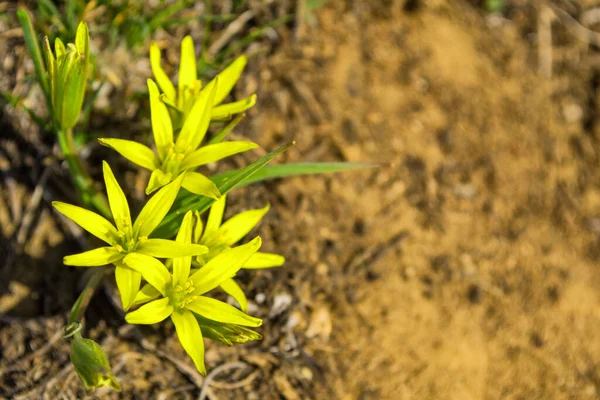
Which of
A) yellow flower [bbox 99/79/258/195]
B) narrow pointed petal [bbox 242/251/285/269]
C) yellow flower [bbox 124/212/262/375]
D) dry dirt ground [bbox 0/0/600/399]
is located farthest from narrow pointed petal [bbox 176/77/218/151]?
dry dirt ground [bbox 0/0/600/399]

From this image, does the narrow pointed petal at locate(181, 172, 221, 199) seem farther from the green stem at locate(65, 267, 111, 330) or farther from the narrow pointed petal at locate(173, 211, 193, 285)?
the green stem at locate(65, 267, 111, 330)

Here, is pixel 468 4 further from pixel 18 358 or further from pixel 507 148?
pixel 18 358

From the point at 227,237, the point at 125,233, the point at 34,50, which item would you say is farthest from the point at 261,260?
the point at 34,50

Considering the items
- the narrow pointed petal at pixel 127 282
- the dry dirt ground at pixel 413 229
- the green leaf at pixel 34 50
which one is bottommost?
the dry dirt ground at pixel 413 229

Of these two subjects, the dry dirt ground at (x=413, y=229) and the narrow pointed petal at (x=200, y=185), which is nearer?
the narrow pointed petal at (x=200, y=185)

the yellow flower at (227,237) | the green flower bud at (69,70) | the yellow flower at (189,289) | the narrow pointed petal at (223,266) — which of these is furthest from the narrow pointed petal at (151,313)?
the green flower bud at (69,70)

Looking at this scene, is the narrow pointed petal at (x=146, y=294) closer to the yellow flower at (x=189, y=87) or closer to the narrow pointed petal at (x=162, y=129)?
the narrow pointed petal at (x=162, y=129)

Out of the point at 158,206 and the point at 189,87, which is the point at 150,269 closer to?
the point at 158,206
